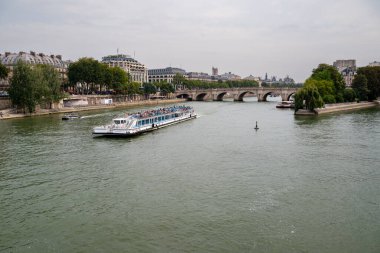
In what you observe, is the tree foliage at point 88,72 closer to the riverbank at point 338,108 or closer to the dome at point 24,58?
the dome at point 24,58

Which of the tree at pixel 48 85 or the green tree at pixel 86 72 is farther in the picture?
the green tree at pixel 86 72

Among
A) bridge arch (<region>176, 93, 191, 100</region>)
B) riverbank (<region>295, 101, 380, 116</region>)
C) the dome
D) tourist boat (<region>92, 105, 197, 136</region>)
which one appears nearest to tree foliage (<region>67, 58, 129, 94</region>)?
the dome

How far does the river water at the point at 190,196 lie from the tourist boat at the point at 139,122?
107 inches

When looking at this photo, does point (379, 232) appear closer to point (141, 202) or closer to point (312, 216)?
point (312, 216)

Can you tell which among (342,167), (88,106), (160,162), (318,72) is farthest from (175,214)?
(318,72)

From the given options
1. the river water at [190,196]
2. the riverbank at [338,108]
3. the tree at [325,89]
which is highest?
the tree at [325,89]

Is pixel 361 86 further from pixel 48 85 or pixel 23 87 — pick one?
pixel 23 87

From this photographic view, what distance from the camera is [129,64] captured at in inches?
6614

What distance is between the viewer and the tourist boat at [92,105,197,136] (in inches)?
1517

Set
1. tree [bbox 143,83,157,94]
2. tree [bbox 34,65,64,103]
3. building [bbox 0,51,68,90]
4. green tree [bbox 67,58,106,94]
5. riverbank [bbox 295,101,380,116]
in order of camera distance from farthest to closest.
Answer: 1. tree [bbox 143,83,157,94]
2. building [bbox 0,51,68,90]
3. green tree [bbox 67,58,106,94]
4. tree [bbox 34,65,64,103]
5. riverbank [bbox 295,101,380,116]

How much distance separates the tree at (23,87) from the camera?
6122cm

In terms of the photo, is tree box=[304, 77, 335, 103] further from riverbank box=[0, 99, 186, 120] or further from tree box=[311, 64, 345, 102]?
riverbank box=[0, 99, 186, 120]

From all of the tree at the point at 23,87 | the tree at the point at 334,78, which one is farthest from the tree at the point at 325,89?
the tree at the point at 23,87

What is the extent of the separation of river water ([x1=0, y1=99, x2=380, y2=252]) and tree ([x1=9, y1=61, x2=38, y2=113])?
90.5ft
